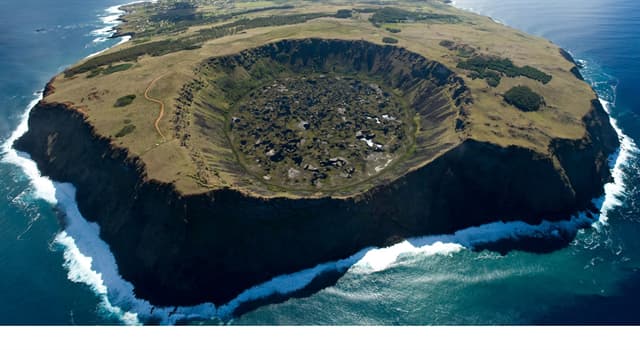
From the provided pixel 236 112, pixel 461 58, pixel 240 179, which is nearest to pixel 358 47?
pixel 461 58

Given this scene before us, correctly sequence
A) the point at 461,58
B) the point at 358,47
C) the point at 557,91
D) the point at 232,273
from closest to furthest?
1. the point at 232,273
2. the point at 557,91
3. the point at 461,58
4. the point at 358,47

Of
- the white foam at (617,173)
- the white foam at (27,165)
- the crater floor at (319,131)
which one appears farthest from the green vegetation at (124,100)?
the white foam at (617,173)

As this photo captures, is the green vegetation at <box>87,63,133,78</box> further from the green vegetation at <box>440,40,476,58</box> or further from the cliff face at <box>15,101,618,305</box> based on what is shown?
the green vegetation at <box>440,40,476,58</box>

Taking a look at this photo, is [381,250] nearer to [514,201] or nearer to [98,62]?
[514,201]

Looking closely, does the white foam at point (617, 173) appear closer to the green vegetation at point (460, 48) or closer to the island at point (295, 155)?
the island at point (295, 155)

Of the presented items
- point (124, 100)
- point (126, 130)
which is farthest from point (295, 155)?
point (124, 100)

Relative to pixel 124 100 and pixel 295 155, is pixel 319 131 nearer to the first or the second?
pixel 295 155
